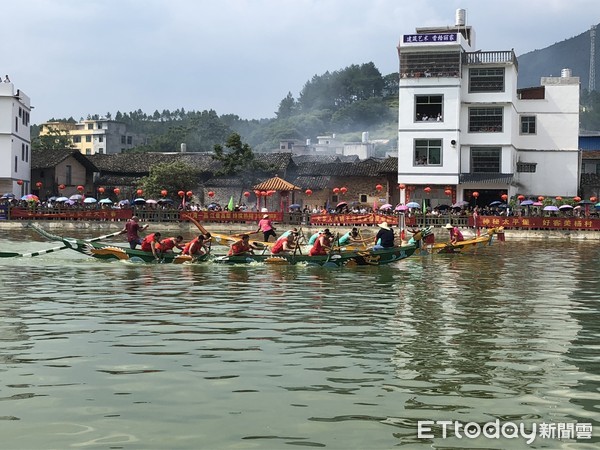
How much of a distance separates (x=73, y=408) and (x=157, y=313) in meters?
5.84

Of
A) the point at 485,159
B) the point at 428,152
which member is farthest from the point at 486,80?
the point at 428,152

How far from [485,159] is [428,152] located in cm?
347

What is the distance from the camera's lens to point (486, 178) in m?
47.1

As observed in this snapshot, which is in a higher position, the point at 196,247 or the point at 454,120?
the point at 454,120

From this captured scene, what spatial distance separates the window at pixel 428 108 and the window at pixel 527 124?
6.94 meters

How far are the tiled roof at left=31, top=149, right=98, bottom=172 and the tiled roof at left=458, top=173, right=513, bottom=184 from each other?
28396 mm

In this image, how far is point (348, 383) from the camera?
333 inches

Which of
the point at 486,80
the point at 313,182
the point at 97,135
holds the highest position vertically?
the point at 97,135

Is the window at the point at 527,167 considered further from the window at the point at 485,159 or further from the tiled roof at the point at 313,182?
the tiled roof at the point at 313,182

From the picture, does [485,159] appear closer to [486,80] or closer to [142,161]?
[486,80]

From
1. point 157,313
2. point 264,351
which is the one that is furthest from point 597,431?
point 157,313

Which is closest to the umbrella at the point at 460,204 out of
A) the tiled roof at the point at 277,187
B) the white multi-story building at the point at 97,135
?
the tiled roof at the point at 277,187

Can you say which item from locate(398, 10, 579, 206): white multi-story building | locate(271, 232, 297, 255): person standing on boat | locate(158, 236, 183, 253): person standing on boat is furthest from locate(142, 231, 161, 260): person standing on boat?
locate(398, 10, 579, 206): white multi-story building

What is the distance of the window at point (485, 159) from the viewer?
156ft
